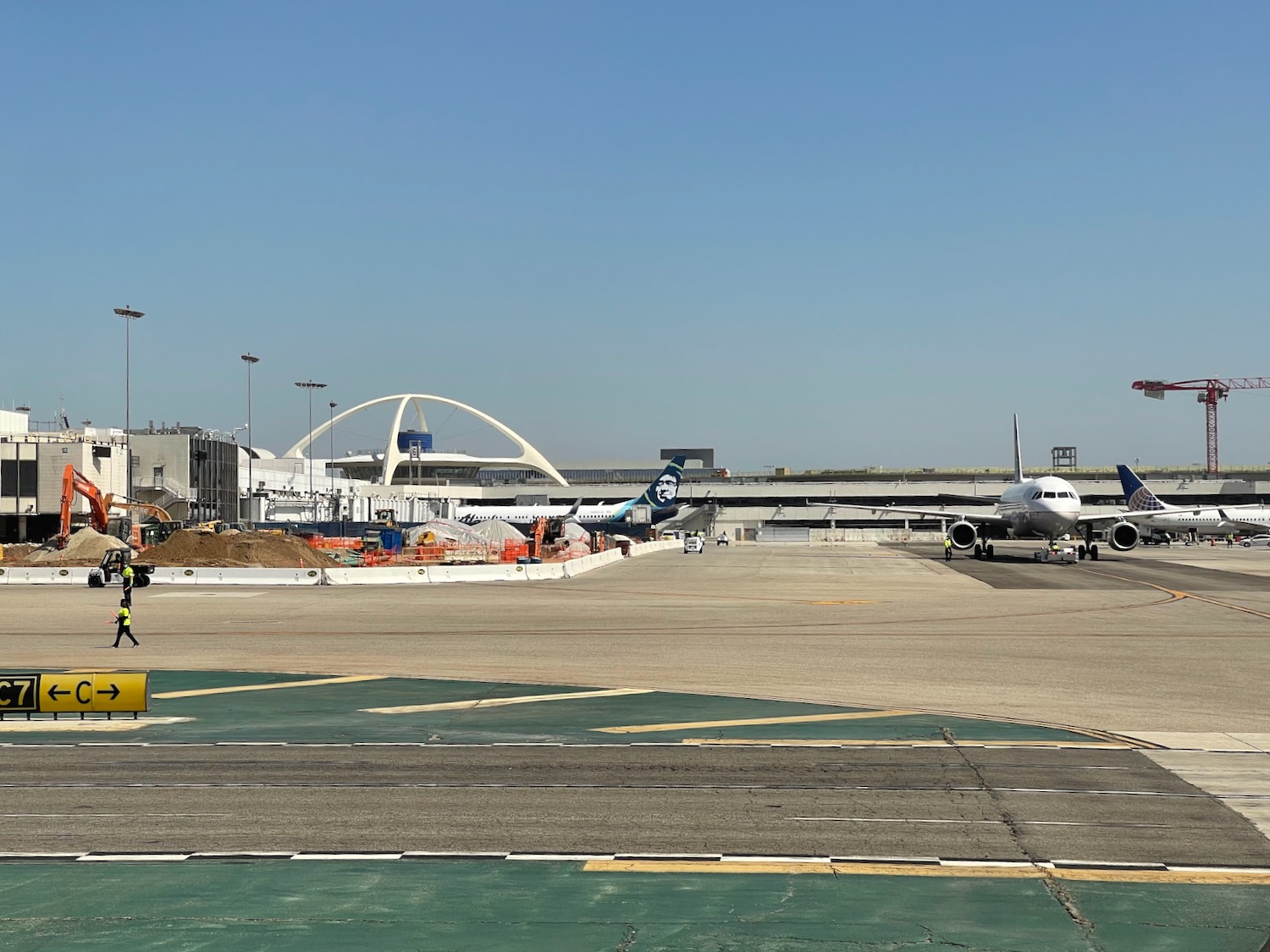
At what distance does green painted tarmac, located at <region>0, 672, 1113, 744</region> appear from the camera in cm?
1995

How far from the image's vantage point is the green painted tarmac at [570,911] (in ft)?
33.6

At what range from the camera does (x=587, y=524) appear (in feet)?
437

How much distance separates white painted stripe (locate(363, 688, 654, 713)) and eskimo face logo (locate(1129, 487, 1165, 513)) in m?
95.3

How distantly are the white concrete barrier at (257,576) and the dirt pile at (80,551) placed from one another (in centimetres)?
1246

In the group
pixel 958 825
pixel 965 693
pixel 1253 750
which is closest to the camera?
pixel 958 825

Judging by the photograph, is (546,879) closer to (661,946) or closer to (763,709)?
(661,946)

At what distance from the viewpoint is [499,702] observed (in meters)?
23.8

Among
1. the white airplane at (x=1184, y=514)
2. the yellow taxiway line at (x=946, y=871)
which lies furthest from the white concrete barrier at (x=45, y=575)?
the white airplane at (x=1184, y=514)

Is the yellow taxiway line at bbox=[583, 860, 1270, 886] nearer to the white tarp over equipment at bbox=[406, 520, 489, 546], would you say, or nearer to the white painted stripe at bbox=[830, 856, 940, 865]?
the white painted stripe at bbox=[830, 856, 940, 865]

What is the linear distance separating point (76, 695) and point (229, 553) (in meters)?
47.6

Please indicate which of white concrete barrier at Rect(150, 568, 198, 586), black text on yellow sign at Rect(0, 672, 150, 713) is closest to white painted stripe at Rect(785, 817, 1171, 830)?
black text on yellow sign at Rect(0, 672, 150, 713)

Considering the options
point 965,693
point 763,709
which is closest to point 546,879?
point 763,709

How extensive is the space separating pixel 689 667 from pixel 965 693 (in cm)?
694

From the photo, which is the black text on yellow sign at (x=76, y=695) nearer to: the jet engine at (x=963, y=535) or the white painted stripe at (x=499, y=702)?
the white painted stripe at (x=499, y=702)
